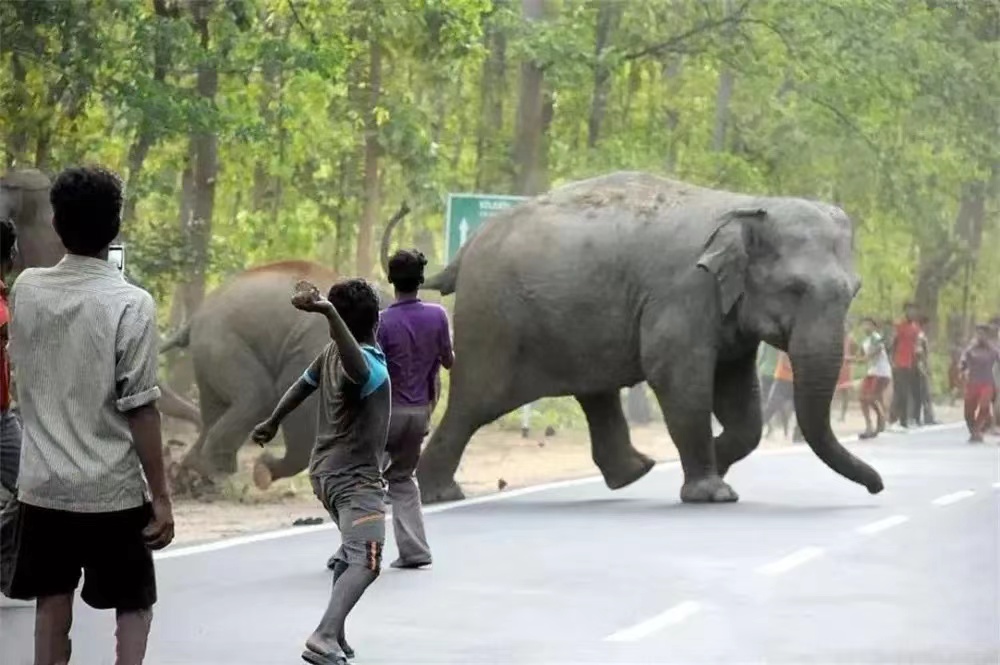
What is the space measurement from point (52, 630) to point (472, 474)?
A: 14020 mm

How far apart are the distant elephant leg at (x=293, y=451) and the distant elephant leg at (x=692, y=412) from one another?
89.6 inches

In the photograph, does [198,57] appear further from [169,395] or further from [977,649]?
[977,649]

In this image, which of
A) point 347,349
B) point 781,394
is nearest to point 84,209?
point 347,349

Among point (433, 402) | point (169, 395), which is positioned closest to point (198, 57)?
point (169, 395)

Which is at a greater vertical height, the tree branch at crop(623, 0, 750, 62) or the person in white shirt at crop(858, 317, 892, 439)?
the tree branch at crop(623, 0, 750, 62)

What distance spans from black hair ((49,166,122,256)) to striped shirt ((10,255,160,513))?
5cm

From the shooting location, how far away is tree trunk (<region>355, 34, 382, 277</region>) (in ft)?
88.4

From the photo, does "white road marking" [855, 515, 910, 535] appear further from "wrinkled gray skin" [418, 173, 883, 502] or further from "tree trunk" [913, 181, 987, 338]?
"tree trunk" [913, 181, 987, 338]

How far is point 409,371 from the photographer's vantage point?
11898 millimetres

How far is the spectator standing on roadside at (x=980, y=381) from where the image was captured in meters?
26.9

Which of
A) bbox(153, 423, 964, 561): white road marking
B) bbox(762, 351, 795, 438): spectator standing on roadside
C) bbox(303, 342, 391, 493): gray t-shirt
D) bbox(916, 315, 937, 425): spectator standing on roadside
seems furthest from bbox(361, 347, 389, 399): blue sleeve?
bbox(916, 315, 937, 425): spectator standing on roadside

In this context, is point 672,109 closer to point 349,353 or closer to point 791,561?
point 791,561

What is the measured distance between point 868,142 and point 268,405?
14.3 metres

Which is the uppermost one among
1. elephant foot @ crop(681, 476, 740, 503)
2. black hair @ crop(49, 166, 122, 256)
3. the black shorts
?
black hair @ crop(49, 166, 122, 256)
